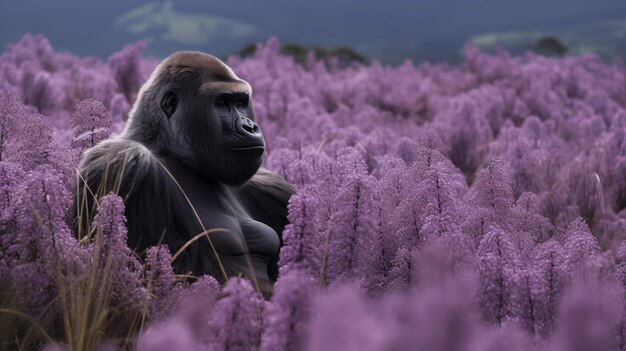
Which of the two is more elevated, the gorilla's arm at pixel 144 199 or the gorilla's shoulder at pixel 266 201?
the gorilla's arm at pixel 144 199

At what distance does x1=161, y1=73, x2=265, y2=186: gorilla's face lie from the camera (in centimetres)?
253

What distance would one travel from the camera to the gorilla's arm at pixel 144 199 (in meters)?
2.32

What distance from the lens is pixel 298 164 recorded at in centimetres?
334

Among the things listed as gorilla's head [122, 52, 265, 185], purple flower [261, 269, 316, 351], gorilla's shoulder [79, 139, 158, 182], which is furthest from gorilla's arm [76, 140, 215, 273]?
purple flower [261, 269, 316, 351]

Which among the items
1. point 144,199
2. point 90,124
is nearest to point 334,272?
point 144,199

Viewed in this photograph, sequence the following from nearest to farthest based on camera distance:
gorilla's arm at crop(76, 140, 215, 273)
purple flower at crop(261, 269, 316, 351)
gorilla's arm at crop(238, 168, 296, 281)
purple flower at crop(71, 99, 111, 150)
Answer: purple flower at crop(261, 269, 316, 351) < gorilla's arm at crop(76, 140, 215, 273) < purple flower at crop(71, 99, 111, 150) < gorilla's arm at crop(238, 168, 296, 281)

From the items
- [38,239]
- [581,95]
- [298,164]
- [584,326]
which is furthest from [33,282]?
[581,95]

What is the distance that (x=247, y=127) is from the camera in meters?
2.56

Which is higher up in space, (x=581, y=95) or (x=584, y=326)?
(x=584, y=326)

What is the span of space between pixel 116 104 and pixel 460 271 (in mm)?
3924

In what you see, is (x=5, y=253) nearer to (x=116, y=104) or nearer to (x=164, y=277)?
(x=164, y=277)

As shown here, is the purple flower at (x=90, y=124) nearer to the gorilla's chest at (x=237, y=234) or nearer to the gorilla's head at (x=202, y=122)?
the gorilla's head at (x=202, y=122)

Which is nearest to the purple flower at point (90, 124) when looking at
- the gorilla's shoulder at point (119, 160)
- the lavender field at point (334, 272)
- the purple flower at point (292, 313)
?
the lavender field at point (334, 272)

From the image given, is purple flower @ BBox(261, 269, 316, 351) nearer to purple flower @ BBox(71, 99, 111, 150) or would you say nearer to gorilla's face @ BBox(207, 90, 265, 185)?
gorilla's face @ BBox(207, 90, 265, 185)
